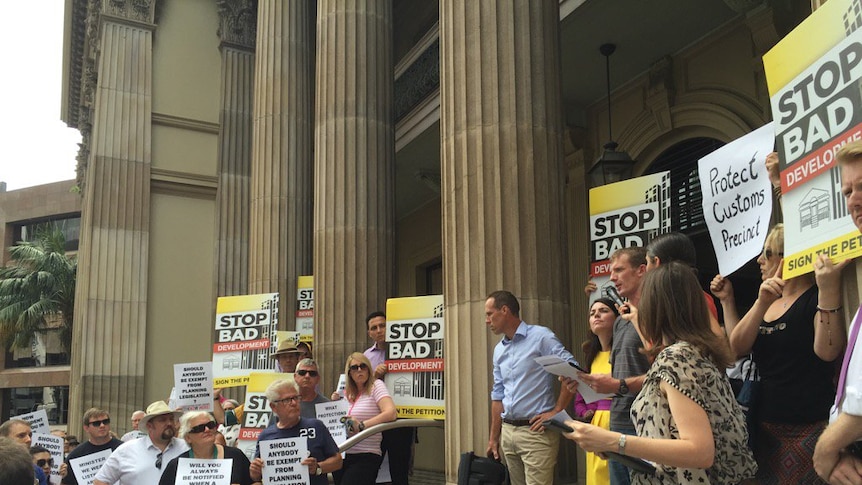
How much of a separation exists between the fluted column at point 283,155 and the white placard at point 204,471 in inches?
292

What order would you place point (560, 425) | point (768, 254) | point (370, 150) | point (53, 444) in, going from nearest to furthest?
point (560, 425)
point (768, 254)
point (53, 444)
point (370, 150)

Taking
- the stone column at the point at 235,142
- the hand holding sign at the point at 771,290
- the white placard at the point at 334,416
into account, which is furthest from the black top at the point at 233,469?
the stone column at the point at 235,142

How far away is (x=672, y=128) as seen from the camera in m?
13.0

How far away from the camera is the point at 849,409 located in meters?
2.68

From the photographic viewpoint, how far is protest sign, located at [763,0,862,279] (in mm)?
3336

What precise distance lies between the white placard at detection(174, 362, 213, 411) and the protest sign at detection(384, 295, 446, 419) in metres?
2.44

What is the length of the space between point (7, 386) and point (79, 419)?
31.3 m

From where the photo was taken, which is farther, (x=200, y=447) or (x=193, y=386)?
(x=193, y=386)

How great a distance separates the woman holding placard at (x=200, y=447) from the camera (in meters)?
5.96

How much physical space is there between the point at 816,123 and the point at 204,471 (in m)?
4.46

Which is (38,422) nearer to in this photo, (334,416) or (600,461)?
(334,416)

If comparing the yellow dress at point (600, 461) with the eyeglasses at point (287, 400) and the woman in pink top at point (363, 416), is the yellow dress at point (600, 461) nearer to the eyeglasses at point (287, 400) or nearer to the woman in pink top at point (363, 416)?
the eyeglasses at point (287, 400)

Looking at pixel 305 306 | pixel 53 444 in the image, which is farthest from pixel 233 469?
pixel 305 306

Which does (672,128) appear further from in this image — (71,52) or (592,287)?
(71,52)
